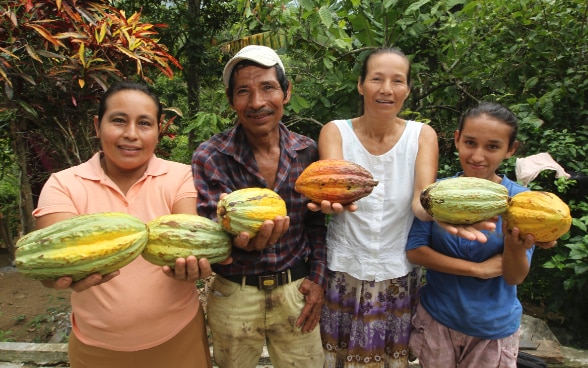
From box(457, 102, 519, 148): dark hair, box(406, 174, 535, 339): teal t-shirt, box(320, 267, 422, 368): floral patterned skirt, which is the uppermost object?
box(457, 102, 519, 148): dark hair

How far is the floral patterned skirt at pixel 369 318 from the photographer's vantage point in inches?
82.0

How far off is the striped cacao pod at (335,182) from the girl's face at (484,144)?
53 cm

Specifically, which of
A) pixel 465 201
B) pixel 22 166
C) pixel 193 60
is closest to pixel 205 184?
pixel 465 201

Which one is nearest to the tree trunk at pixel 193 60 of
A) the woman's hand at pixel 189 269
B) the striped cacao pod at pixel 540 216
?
the woman's hand at pixel 189 269

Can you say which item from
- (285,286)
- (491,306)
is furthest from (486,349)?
(285,286)

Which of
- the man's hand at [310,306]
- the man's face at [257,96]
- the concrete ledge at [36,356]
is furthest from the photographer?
the concrete ledge at [36,356]

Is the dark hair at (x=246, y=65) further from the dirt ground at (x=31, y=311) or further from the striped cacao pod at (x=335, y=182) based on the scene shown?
the dirt ground at (x=31, y=311)

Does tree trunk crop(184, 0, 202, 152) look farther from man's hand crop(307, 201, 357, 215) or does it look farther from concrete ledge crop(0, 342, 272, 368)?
man's hand crop(307, 201, 357, 215)

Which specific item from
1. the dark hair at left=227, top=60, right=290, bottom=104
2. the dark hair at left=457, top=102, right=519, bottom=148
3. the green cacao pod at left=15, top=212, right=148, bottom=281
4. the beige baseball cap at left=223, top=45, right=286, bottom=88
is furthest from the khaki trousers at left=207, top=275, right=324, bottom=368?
the dark hair at left=457, top=102, right=519, bottom=148

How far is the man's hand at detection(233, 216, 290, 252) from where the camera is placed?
161 centimetres

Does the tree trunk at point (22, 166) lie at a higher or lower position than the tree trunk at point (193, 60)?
lower

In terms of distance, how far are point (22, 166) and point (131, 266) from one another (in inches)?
106

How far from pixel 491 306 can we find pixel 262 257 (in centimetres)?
113

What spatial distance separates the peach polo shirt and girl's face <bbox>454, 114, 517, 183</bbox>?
53.6 inches
